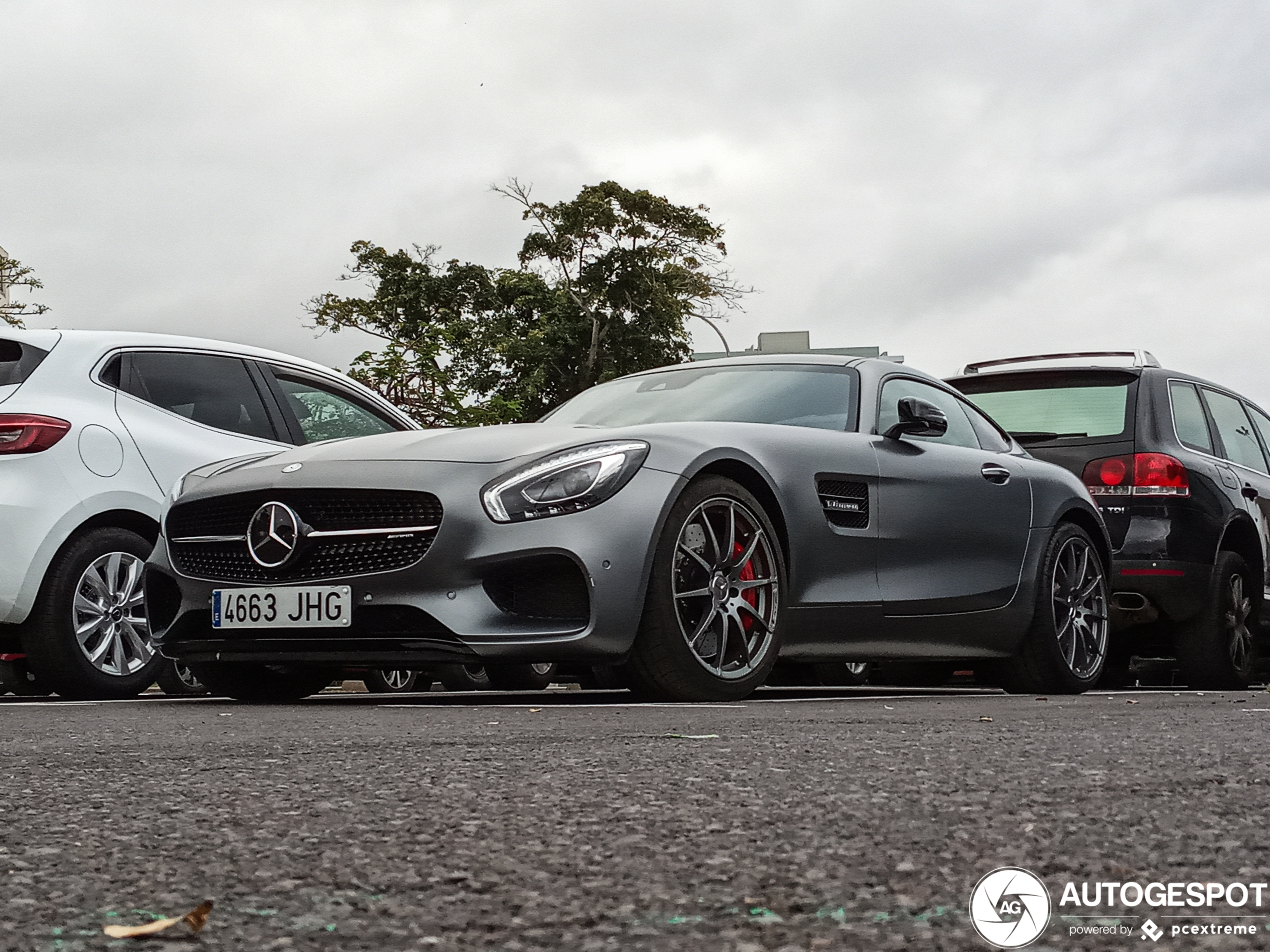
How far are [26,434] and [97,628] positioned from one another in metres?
0.86

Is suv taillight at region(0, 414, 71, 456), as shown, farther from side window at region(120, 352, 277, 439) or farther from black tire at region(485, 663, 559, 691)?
black tire at region(485, 663, 559, 691)

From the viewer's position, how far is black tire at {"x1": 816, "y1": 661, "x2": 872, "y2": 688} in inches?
407

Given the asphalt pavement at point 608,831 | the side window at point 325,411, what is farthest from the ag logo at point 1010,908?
the side window at point 325,411

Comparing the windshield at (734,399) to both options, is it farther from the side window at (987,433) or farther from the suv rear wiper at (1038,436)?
the suv rear wiper at (1038,436)

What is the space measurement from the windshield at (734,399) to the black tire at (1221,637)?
2.61 metres

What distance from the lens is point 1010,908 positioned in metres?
1.95

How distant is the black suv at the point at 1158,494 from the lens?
27.4 feet

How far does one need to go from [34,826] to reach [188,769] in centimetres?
77

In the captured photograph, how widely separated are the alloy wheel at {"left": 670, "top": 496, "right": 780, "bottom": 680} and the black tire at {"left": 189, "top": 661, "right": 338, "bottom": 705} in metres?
1.53

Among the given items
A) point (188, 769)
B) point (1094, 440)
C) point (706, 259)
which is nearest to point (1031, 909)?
point (188, 769)

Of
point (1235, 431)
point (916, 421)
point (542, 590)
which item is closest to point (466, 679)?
point (916, 421)

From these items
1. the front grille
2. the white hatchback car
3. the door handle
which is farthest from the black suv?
the front grille

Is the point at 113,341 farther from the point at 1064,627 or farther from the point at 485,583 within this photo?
the point at 1064,627

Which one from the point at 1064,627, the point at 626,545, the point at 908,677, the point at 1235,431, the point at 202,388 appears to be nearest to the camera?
the point at 626,545
